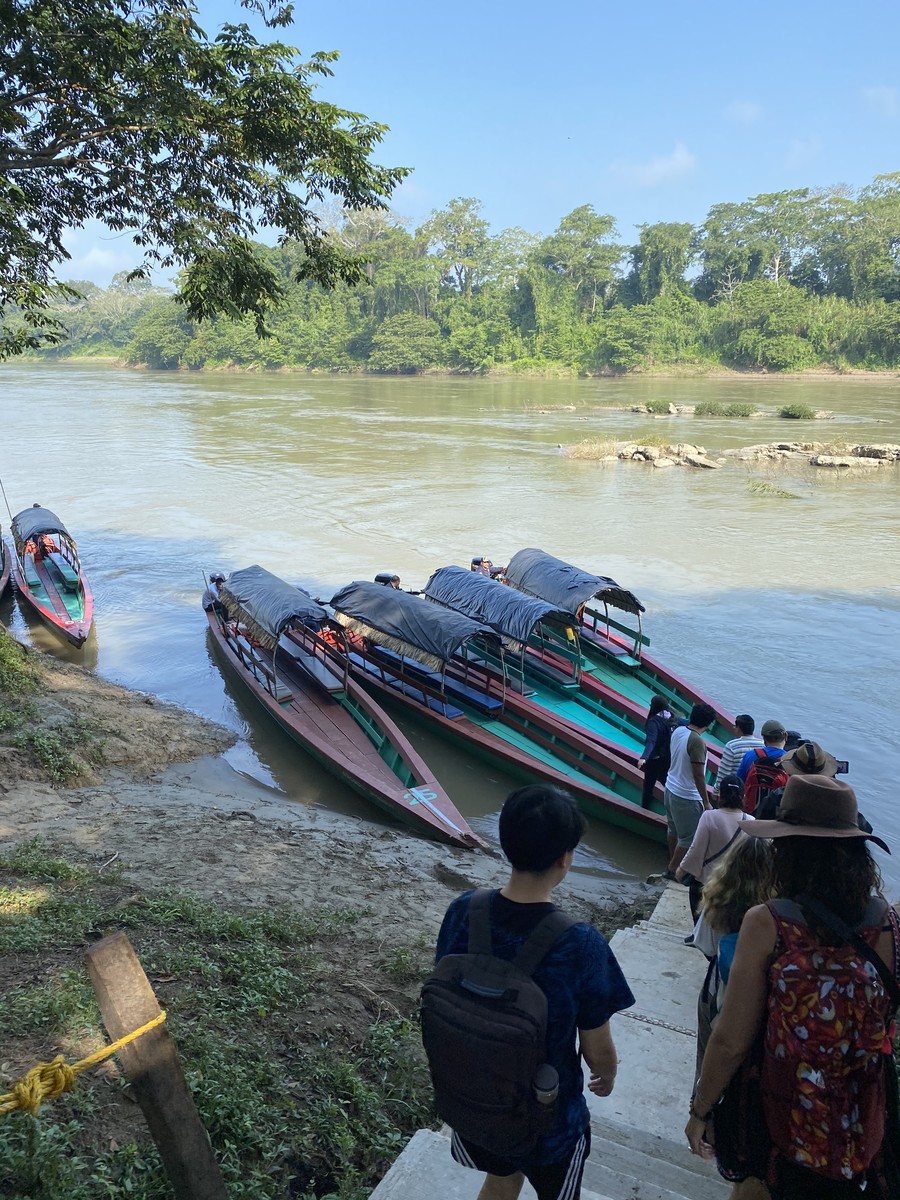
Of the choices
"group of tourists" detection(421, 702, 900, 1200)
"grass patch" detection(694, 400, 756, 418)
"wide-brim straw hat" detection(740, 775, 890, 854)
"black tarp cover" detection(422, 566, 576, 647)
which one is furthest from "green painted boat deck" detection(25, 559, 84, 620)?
"grass patch" detection(694, 400, 756, 418)

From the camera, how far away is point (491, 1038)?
6.03 ft

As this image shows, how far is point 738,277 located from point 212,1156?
90120 millimetres

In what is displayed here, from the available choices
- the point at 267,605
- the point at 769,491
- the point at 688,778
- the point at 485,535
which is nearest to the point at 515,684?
the point at 267,605

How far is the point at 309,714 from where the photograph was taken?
32.8ft

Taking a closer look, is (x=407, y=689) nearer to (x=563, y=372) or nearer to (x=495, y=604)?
(x=495, y=604)

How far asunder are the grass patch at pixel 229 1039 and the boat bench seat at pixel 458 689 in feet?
15.8

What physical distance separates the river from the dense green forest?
27619mm

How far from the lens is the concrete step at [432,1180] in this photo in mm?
2471

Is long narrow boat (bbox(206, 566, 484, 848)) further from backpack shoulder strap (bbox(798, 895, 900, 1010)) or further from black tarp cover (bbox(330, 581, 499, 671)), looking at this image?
backpack shoulder strap (bbox(798, 895, 900, 1010))

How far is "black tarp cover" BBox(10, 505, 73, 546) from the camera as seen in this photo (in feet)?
51.8

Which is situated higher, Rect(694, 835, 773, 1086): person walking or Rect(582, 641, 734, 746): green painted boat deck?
Rect(694, 835, 773, 1086): person walking

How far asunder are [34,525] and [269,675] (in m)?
8.45

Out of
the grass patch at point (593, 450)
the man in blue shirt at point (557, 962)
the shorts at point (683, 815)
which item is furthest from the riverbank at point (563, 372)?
the man in blue shirt at point (557, 962)

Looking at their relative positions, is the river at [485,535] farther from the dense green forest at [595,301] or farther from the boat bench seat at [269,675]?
the dense green forest at [595,301]
